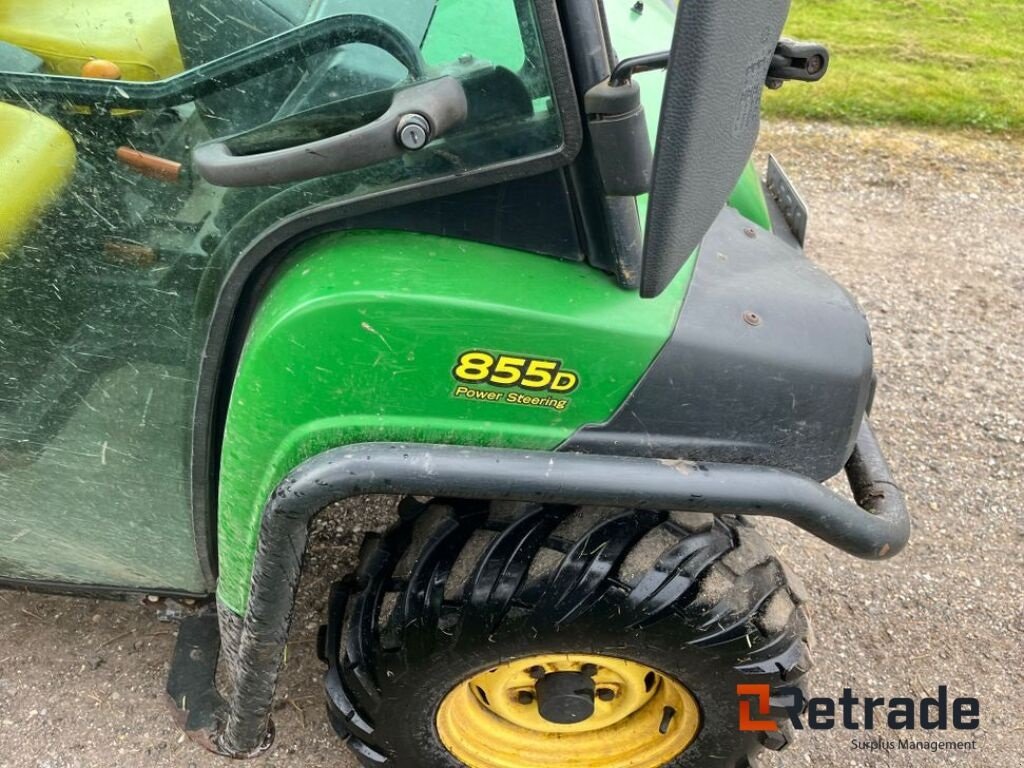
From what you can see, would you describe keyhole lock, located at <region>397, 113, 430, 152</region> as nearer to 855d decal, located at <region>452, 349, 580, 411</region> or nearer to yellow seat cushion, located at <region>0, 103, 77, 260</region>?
855d decal, located at <region>452, 349, 580, 411</region>

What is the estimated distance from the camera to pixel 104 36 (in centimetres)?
133

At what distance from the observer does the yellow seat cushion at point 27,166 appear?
1.23 meters

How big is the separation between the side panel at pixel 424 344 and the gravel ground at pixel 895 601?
995 mm

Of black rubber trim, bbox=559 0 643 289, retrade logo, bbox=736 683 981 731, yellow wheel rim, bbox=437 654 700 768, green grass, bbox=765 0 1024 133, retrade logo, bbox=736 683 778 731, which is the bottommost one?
retrade logo, bbox=736 683 981 731

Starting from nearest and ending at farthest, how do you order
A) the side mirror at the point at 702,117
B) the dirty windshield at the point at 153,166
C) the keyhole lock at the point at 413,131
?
the side mirror at the point at 702,117
the keyhole lock at the point at 413,131
the dirty windshield at the point at 153,166

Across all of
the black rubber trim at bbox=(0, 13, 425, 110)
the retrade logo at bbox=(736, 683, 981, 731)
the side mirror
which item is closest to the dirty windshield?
the black rubber trim at bbox=(0, 13, 425, 110)

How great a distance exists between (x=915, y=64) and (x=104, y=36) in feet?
15.9

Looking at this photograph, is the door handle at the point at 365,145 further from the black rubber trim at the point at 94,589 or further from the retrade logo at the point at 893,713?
the retrade logo at the point at 893,713

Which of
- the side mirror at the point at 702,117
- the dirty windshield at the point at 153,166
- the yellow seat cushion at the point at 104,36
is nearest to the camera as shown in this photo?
the side mirror at the point at 702,117

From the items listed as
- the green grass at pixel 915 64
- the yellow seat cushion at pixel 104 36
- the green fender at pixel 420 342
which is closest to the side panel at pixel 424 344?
the green fender at pixel 420 342

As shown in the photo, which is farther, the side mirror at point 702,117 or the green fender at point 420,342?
the green fender at point 420,342

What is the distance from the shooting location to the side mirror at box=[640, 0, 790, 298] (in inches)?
→ 33.3

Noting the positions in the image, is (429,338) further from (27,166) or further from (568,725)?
(568,725)

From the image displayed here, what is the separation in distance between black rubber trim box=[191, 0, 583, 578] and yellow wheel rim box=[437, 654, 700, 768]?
586 millimetres
